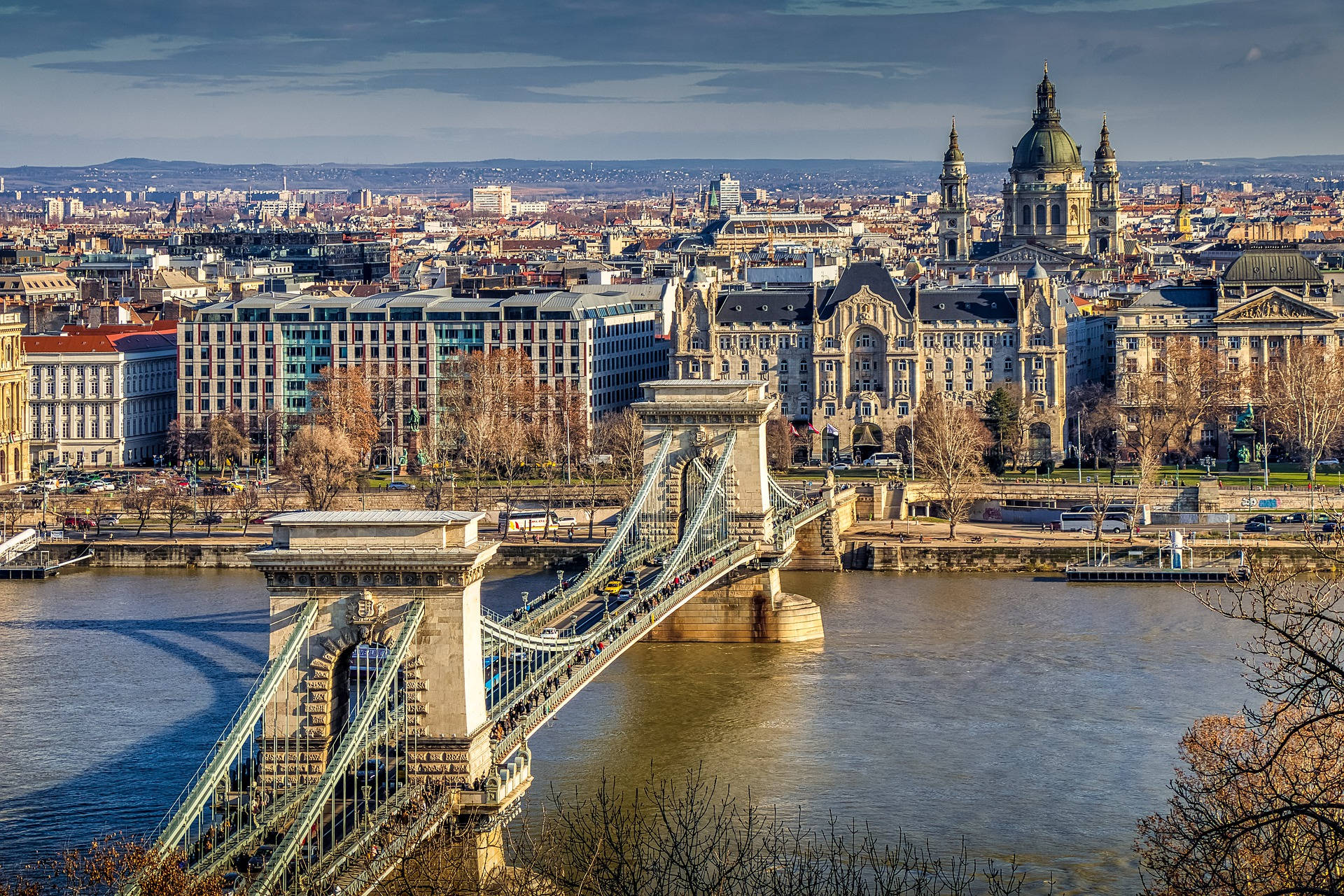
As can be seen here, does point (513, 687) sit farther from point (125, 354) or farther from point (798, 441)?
point (125, 354)

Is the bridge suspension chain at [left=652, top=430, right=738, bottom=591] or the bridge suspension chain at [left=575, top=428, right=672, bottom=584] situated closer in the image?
the bridge suspension chain at [left=575, top=428, right=672, bottom=584]

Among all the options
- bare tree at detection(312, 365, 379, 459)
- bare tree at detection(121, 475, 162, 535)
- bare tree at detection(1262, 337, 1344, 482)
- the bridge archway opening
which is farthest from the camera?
the bridge archway opening

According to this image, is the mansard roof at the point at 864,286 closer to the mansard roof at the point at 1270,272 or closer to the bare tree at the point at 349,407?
the mansard roof at the point at 1270,272

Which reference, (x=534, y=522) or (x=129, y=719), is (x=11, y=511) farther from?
(x=129, y=719)

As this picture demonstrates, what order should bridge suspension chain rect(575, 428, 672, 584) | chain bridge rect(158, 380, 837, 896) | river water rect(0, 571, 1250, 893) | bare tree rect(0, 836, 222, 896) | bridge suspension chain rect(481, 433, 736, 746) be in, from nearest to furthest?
bare tree rect(0, 836, 222, 896)
chain bridge rect(158, 380, 837, 896)
bridge suspension chain rect(481, 433, 736, 746)
river water rect(0, 571, 1250, 893)
bridge suspension chain rect(575, 428, 672, 584)

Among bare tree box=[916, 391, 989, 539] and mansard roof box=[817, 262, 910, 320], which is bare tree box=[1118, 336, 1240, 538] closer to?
bare tree box=[916, 391, 989, 539]

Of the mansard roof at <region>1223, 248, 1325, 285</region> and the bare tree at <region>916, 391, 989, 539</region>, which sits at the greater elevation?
the mansard roof at <region>1223, 248, 1325, 285</region>

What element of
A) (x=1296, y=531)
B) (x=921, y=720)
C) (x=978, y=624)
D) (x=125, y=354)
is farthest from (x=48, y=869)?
(x=125, y=354)

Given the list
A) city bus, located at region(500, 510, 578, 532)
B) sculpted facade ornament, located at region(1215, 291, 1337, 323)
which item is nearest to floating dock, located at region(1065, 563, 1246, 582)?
city bus, located at region(500, 510, 578, 532)
